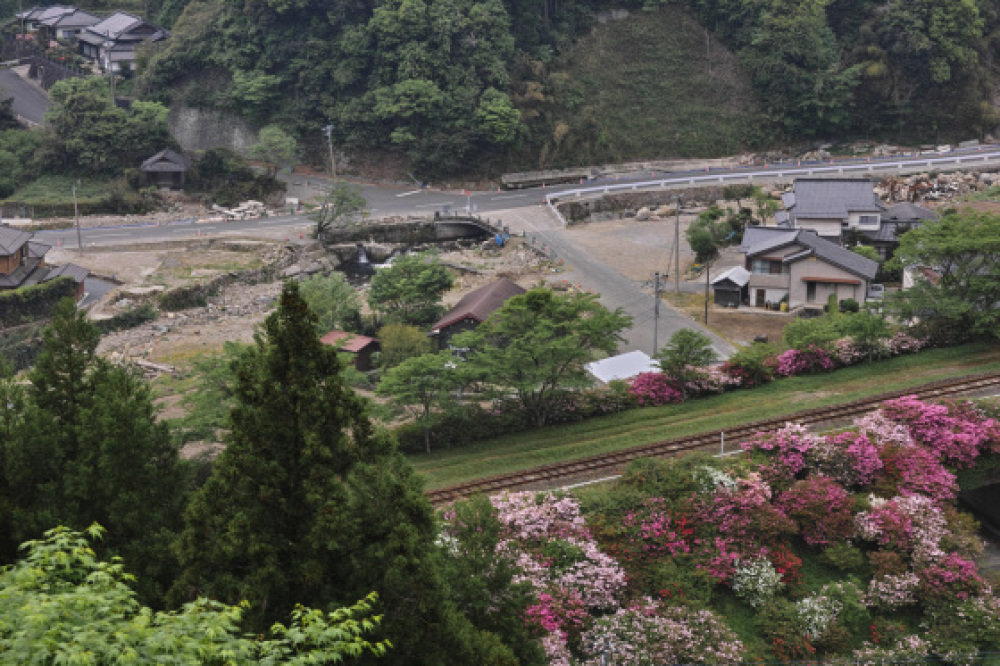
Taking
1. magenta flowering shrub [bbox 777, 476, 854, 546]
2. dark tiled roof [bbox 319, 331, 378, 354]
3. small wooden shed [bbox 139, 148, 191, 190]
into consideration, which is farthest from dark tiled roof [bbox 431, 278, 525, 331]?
small wooden shed [bbox 139, 148, 191, 190]

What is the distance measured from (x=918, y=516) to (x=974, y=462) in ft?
9.96

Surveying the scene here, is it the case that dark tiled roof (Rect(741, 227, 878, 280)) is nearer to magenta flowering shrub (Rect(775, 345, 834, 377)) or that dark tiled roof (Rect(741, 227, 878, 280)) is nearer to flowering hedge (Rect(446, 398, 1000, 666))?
magenta flowering shrub (Rect(775, 345, 834, 377))

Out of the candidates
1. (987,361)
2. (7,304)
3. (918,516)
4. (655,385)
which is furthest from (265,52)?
(918,516)

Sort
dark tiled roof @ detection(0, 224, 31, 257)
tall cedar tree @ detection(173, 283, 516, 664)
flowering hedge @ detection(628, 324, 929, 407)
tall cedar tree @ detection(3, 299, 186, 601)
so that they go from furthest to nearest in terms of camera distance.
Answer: dark tiled roof @ detection(0, 224, 31, 257) < flowering hedge @ detection(628, 324, 929, 407) < tall cedar tree @ detection(3, 299, 186, 601) < tall cedar tree @ detection(173, 283, 516, 664)

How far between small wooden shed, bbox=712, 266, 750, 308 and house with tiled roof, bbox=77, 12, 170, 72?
48.3 m

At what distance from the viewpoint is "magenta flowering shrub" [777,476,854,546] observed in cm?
2248

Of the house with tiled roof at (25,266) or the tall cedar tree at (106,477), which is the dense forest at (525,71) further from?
the tall cedar tree at (106,477)

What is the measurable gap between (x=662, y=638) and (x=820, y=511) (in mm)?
5671

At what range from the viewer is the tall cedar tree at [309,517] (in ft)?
44.5

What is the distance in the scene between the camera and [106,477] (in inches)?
641

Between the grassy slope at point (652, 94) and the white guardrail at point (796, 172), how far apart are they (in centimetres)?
473

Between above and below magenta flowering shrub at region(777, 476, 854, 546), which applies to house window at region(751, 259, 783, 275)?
above

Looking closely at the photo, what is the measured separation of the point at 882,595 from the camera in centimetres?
2108

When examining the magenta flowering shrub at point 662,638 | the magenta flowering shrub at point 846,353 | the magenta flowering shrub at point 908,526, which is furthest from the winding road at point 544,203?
the magenta flowering shrub at point 662,638
